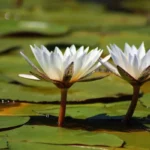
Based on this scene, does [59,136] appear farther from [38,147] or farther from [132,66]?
[132,66]

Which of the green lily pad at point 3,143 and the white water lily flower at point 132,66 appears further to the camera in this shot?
the white water lily flower at point 132,66

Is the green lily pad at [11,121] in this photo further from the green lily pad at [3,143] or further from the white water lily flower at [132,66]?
the white water lily flower at [132,66]

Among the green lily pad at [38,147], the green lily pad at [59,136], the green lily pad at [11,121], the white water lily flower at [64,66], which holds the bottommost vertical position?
the green lily pad at [38,147]

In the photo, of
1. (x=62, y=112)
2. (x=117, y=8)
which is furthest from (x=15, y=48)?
(x=117, y=8)

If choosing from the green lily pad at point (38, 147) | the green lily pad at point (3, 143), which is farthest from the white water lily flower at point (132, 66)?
the green lily pad at point (3, 143)

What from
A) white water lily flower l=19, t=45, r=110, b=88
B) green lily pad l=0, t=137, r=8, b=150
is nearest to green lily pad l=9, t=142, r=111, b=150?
green lily pad l=0, t=137, r=8, b=150

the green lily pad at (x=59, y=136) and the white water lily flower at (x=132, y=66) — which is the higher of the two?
the white water lily flower at (x=132, y=66)
